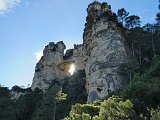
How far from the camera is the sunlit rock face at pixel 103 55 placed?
2211 inches

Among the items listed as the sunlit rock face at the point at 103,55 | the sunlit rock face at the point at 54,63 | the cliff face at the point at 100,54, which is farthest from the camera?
the sunlit rock face at the point at 54,63

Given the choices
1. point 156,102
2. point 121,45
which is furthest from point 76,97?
point 156,102

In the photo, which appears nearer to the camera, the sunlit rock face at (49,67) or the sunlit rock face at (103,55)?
the sunlit rock face at (103,55)

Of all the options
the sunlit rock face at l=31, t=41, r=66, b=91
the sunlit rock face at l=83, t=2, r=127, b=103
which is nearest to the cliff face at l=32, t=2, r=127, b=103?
the sunlit rock face at l=83, t=2, r=127, b=103

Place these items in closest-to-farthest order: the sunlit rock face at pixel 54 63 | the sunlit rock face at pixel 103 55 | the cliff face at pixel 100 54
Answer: the sunlit rock face at pixel 103 55 → the cliff face at pixel 100 54 → the sunlit rock face at pixel 54 63

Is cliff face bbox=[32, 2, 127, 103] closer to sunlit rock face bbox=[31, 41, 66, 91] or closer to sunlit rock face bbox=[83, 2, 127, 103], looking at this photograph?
sunlit rock face bbox=[83, 2, 127, 103]

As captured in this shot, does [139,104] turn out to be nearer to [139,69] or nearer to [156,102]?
[156,102]

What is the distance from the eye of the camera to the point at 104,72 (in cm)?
5819

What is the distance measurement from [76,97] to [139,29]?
19778 mm

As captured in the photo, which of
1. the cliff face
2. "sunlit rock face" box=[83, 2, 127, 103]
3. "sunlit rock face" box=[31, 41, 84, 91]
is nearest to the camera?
"sunlit rock face" box=[83, 2, 127, 103]

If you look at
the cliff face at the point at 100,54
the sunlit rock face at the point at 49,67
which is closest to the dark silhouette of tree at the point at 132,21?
the cliff face at the point at 100,54

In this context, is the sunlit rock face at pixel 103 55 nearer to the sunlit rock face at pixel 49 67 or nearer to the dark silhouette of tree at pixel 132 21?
the dark silhouette of tree at pixel 132 21

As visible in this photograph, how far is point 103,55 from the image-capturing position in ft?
202

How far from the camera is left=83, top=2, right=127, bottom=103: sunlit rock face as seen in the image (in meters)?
56.2
